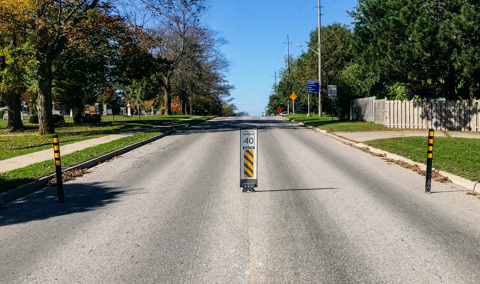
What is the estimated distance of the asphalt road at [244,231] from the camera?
4.26 m

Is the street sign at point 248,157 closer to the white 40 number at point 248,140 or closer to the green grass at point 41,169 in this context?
the white 40 number at point 248,140

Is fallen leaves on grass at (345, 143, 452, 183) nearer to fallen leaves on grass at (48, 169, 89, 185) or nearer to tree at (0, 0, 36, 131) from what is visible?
fallen leaves on grass at (48, 169, 89, 185)

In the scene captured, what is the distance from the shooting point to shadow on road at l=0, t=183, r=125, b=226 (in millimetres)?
6676

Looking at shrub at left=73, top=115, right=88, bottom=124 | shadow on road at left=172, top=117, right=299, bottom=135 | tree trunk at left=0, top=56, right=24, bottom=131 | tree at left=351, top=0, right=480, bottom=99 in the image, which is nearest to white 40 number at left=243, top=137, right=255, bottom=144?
shadow on road at left=172, top=117, right=299, bottom=135

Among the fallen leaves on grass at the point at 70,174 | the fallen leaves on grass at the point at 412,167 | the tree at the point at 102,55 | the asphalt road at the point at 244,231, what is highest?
the tree at the point at 102,55

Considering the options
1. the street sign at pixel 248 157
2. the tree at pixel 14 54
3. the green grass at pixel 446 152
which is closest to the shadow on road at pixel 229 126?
the green grass at pixel 446 152

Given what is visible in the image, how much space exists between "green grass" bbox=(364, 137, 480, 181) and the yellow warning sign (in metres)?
4.73

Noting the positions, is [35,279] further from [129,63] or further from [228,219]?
[129,63]

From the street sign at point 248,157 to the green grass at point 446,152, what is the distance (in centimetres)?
467

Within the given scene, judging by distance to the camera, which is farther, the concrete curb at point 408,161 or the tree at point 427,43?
the tree at point 427,43

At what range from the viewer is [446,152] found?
11945 millimetres

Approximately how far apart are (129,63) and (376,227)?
2475 cm

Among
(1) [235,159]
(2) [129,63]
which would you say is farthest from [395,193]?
(2) [129,63]

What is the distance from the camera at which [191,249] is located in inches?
192
